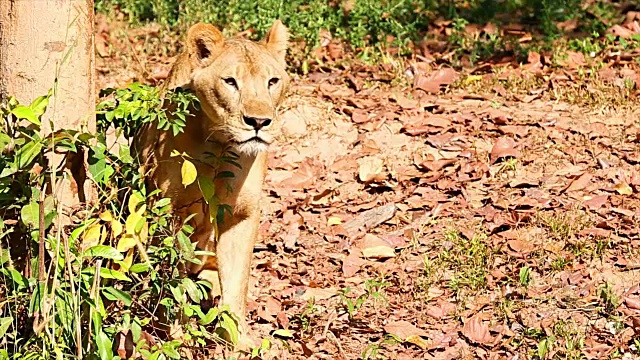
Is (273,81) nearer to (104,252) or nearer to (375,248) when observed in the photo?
(375,248)

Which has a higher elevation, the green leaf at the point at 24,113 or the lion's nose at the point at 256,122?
the green leaf at the point at 24,113

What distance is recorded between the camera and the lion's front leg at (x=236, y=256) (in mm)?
6496

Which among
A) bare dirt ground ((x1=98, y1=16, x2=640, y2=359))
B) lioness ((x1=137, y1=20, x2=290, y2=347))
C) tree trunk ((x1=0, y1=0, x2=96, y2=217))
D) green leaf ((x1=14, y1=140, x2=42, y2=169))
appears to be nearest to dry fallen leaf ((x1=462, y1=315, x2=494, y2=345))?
bare dirt ground ((x1=98, y1=16, x2=640, y2=359))

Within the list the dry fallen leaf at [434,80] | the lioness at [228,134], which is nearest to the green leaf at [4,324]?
the lioness at [228,134]

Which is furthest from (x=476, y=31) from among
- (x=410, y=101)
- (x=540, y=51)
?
(x=410, y=101)

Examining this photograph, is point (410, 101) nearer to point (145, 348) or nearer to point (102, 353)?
point (145, 348)

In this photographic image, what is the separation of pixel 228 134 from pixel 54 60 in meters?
1.01

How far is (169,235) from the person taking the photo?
5605 mm

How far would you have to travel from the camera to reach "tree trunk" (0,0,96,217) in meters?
5.50

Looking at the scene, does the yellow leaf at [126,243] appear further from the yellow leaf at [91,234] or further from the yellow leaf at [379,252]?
the yellow leaf at [379,252]

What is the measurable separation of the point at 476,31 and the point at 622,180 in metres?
2.83

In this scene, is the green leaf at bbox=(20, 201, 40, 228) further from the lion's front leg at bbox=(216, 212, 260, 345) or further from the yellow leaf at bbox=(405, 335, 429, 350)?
the yellow leaf at bbox=(405, 335, 429, 350)

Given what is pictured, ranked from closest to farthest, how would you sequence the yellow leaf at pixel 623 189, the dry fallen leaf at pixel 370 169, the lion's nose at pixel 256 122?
the lion's nose at pixel 256 122, the yellow leaf at pixel 623 189, the dry fallen leaf at pixel 370 169

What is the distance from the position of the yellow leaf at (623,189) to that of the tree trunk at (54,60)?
3593mm
